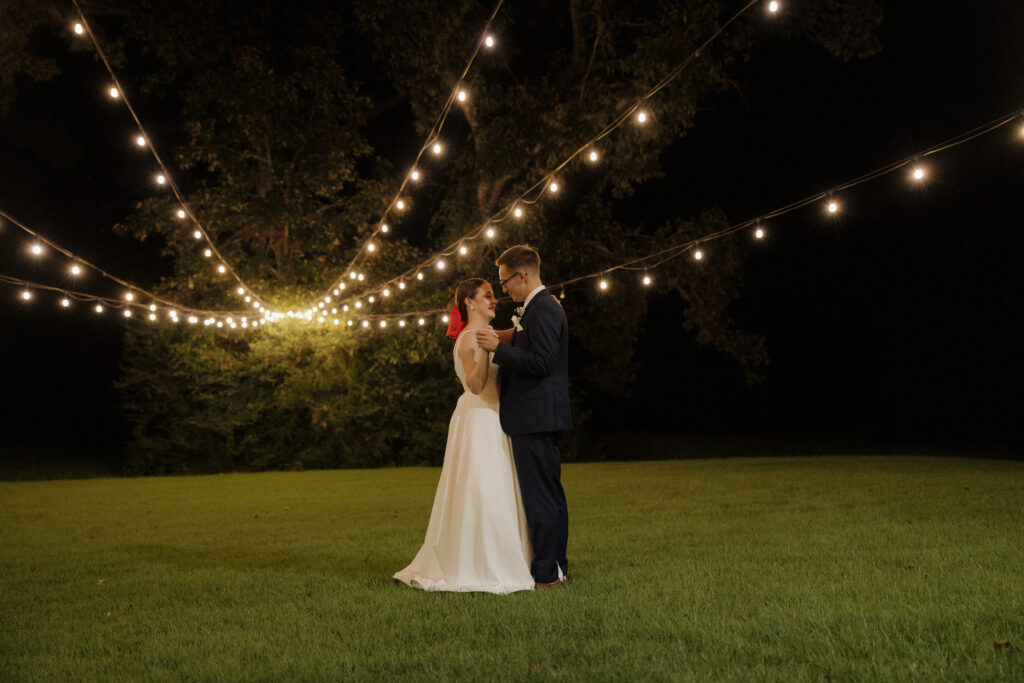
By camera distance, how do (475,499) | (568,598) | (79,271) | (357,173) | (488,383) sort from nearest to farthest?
(568,598), (475,499), (488,383), (79,271), (357,173)

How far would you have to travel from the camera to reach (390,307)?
1661 centimetres

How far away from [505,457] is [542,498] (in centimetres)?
28

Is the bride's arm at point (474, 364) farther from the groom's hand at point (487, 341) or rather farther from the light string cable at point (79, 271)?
the light string cable at point (79, 271)

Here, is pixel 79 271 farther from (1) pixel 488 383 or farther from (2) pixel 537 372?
(2) pixel 537 372

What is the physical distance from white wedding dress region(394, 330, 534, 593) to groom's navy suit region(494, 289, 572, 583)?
73mm

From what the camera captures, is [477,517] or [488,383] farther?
[488,383]

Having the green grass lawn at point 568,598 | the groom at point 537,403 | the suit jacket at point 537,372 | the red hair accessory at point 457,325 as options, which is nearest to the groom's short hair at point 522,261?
the groom at point 537,403

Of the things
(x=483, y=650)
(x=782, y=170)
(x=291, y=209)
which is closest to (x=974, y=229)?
(x=782, y=170)

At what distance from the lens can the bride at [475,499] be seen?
4.48 meters

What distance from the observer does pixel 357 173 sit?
56.0 ft

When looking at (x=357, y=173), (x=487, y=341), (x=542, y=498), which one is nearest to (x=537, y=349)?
(x=487, y=341)

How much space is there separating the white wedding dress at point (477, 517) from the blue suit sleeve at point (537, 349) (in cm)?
32

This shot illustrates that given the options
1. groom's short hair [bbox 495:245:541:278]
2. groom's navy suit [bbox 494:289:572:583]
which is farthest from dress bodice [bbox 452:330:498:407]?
groom's short hair [bbox 495:245:541:278]

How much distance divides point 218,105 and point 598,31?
21.8ft
